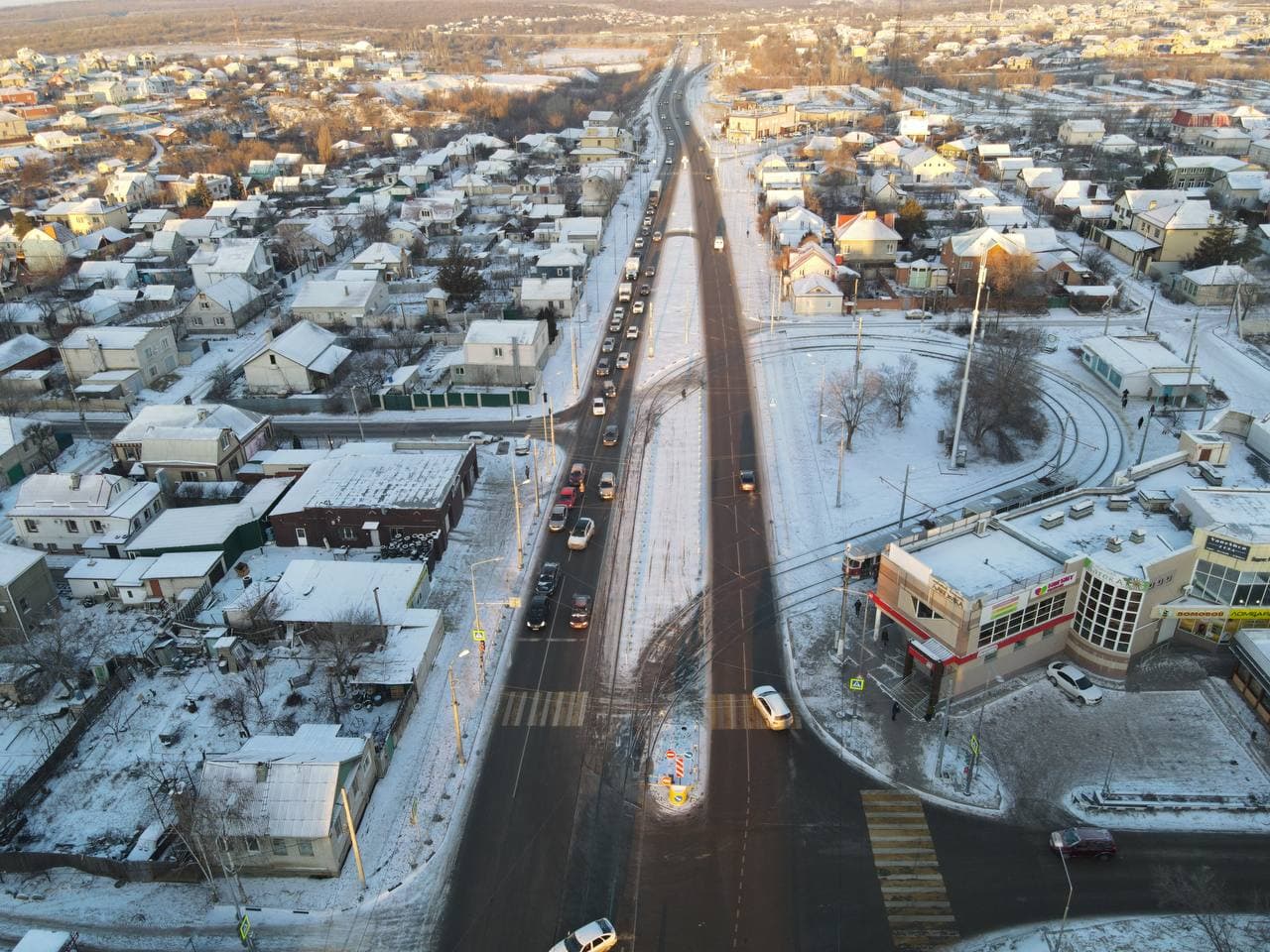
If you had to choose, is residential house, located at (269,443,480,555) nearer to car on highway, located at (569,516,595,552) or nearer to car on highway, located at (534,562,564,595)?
car on highway, located at (534,562,564,595)

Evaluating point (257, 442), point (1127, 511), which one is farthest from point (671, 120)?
point (1127, 511)

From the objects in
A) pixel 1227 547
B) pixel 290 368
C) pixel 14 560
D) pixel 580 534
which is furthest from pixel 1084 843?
pixel 290 368

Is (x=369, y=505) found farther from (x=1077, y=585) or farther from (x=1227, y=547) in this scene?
(x=1227, y=547)

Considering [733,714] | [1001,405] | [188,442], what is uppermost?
[188,442]

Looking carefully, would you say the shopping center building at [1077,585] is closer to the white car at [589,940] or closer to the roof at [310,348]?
the white car at [589,940]

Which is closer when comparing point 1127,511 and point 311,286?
point 1127,511

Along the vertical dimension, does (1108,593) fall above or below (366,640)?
above

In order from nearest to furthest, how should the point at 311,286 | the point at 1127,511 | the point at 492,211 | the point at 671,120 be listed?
the point at 1127,511 → the point at 311,286 → the point at 492,211 → the point at 671,120

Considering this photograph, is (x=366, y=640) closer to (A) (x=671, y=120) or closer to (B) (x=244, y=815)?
(B) (x=244, y=815)
